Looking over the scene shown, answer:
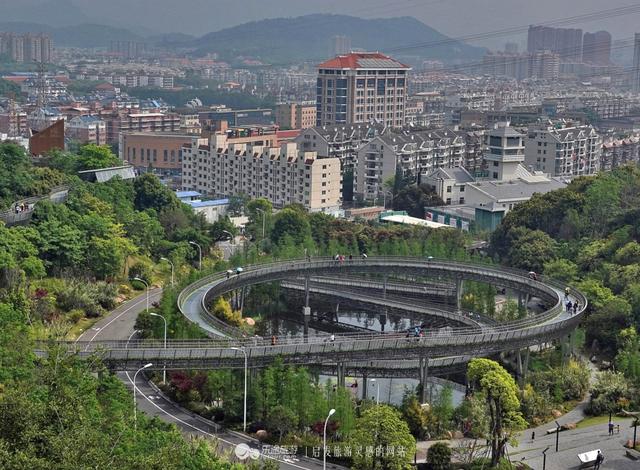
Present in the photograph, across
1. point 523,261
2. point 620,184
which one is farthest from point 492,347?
point 620,184

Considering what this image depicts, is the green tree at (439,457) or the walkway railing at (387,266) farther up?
the walkway railing at (387,266)

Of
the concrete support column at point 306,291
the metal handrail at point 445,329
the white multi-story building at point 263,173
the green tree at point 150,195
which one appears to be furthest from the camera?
the white multi-story building at point 263,173

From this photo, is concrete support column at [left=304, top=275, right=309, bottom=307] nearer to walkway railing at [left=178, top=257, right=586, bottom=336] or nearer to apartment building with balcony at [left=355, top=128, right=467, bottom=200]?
Answer: walkway railing at [left=178, top=257, right=586, bottom=336]

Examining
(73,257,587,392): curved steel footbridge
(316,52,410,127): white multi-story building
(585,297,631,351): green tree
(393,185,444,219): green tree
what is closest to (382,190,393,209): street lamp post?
(393,185,444,219): green tree

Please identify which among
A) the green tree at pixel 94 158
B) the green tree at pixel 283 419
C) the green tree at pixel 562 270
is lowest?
the green tree at pixel 283 419

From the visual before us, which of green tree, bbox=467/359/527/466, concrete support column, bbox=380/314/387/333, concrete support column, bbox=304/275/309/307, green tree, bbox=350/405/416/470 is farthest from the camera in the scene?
concrete support column, bbox=380/314/387/333

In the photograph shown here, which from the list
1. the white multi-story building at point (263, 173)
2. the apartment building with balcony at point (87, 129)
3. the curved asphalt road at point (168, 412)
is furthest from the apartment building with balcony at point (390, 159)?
the apartment building with balcony at point (87, 129)

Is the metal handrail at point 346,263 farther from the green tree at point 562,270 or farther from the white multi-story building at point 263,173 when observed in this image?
the white multi-story building at point 263,173
